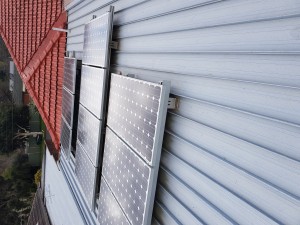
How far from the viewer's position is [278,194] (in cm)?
183

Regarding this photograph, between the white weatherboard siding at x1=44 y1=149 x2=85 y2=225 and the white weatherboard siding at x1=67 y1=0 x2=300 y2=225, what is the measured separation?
11.7 feet

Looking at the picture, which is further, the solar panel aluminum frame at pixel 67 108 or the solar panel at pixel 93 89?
the solar panel aluminum frame at pixel 67 108

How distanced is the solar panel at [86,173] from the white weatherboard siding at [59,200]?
3.21ft

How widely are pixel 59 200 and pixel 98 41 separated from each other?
522 cm

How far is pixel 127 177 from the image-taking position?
3.21 m

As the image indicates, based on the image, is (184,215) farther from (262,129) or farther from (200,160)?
(262,129)

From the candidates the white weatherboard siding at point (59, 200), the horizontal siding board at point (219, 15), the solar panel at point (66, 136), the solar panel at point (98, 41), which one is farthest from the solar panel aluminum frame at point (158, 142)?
the solar panel at point (66, 136)

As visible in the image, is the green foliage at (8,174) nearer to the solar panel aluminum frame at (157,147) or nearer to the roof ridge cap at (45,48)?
the roof ridge cap at (45,48)

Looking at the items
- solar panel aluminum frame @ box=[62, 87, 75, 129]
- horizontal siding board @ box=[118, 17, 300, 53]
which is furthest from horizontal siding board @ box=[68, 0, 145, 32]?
solar panel aluminum frame @ box=[62, 87, 75, 129]

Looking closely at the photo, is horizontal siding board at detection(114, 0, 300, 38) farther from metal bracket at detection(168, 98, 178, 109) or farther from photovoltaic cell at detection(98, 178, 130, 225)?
photovoltaic cell at detection(98, 178, 130, 225)

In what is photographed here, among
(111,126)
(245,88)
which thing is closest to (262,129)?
(245,88)

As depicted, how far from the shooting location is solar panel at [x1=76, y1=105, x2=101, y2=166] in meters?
4.24

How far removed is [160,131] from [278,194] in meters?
1.13

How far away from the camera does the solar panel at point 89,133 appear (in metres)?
4.24
